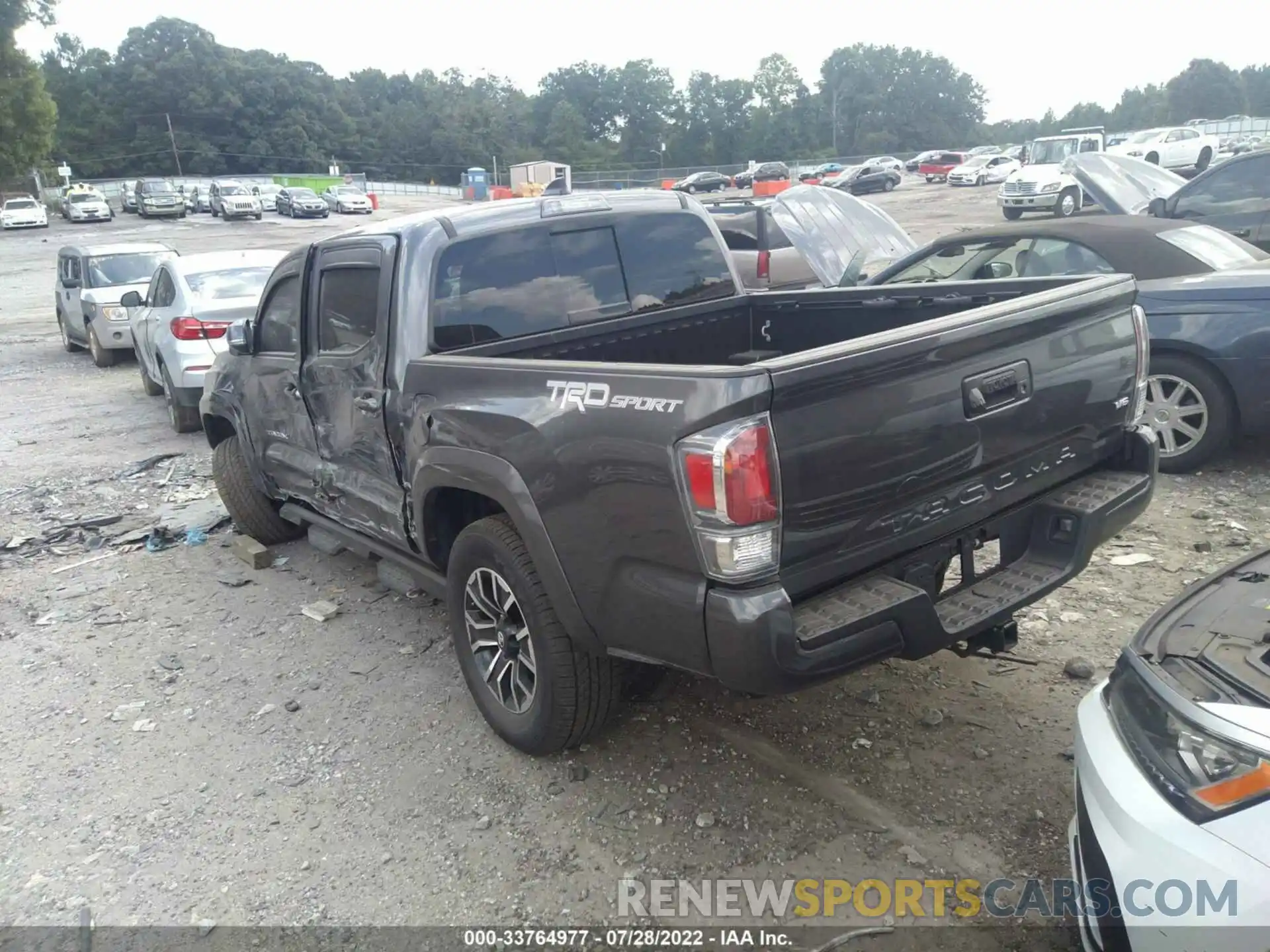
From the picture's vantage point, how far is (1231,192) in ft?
34.7

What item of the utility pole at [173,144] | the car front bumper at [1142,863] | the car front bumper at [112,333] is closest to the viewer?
the car front bumper at [1142,863]

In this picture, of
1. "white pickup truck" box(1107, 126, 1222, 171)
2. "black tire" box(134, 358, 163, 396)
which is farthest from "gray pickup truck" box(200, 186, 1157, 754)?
"white pickup truck" box(1107, 126, 1222, 171)

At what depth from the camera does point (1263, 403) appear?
5.46 metres

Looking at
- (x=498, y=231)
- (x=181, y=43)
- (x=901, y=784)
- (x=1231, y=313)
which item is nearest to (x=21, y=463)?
(x=498, y=231)

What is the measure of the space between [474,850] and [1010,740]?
196 cm

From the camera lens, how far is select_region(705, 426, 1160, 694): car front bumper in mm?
2482

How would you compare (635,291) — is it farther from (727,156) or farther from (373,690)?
(727,156)

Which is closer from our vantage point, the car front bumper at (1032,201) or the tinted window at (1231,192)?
the tinted window at (1231,192)

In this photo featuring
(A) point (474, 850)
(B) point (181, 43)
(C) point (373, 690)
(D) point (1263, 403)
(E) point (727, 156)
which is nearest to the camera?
(A) point (474, 850)

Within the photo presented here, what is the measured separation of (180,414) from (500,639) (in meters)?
7.10

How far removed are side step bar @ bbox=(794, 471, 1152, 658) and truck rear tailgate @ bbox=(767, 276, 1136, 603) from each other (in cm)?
6

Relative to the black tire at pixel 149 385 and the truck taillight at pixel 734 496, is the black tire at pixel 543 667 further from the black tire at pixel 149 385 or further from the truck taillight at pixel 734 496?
the black tire at pixel 149 385

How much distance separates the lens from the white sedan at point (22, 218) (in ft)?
155

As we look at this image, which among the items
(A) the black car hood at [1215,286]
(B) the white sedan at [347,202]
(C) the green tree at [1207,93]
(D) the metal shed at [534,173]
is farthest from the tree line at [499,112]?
(A) the black car hood at [1215,286]
